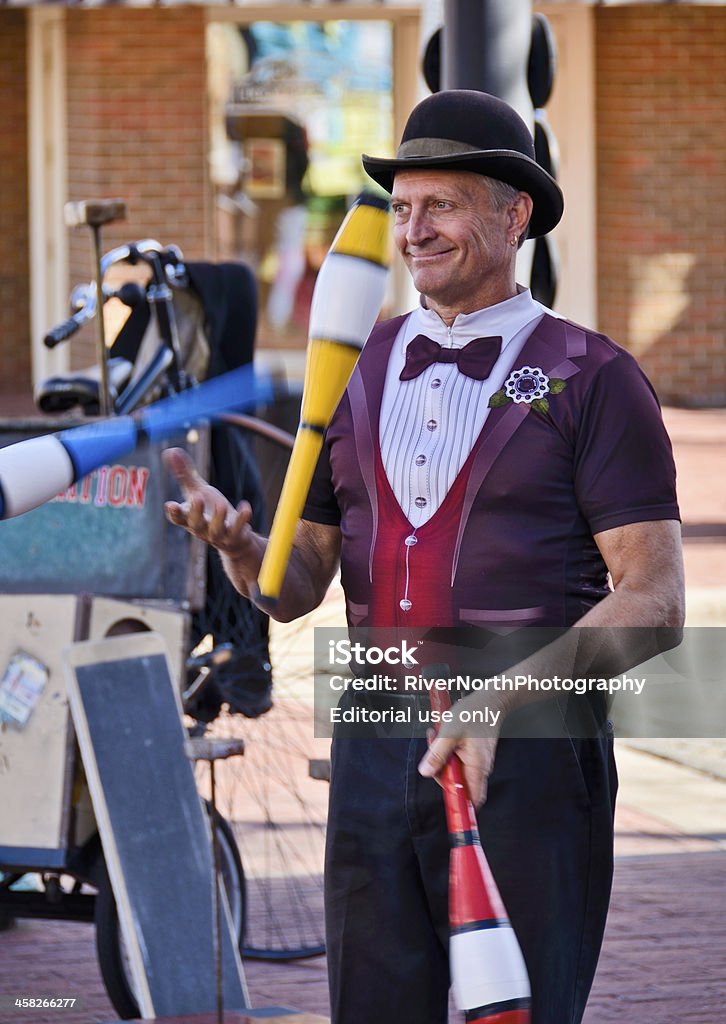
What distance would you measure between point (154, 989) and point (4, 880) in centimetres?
72

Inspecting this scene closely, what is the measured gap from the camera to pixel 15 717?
170 inches

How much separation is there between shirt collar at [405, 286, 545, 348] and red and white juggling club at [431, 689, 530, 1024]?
69 centimetres

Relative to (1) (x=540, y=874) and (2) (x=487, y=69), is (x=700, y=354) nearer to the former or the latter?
(2) (x=487, y=69)

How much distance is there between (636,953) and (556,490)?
102 inches

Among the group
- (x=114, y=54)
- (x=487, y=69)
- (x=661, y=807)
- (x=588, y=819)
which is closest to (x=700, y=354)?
(x=114, y=54)

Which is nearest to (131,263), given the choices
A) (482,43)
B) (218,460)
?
(218,460)

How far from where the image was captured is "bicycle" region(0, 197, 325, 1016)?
4.52m

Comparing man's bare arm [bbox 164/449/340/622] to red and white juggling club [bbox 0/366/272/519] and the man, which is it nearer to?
the man

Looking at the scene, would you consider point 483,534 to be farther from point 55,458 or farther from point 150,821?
point 150,821

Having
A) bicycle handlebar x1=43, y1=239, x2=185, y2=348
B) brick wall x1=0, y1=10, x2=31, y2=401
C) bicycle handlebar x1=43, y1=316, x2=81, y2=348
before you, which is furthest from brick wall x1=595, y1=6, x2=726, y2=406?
bicycle handlebar x1=43, y1=316, x2=81, y2=348

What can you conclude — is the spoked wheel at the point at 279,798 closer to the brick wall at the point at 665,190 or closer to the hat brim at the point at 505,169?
the hat brim at the point at 505,169

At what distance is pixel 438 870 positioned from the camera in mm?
2654

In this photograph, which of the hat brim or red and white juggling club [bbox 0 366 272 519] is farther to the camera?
red and white juggling club [bbox 0 366 272 519]

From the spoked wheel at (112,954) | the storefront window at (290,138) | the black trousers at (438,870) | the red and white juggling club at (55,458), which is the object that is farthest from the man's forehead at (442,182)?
the storefront window at (290,138)
